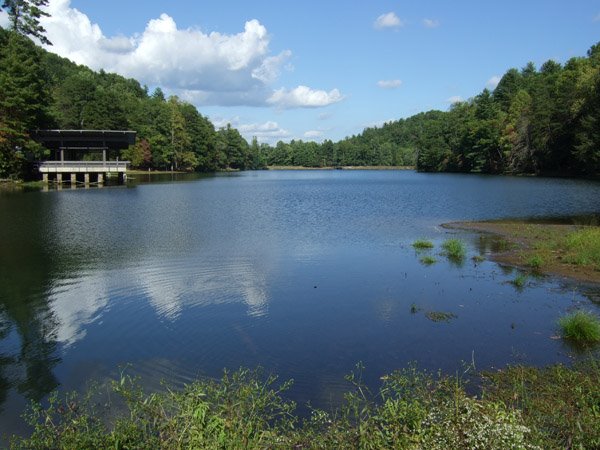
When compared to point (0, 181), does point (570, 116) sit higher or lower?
higher

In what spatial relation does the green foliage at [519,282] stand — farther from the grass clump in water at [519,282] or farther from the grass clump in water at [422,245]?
the grass clump in water at [422,245]

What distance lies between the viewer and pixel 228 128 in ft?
500

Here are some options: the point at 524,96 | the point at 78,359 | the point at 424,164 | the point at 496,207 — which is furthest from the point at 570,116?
the point at 78,359

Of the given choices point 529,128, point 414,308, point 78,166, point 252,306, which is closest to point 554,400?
point 414,308

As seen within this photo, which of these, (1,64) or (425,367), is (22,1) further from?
(425,367)

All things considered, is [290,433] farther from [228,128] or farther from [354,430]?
[228,128]

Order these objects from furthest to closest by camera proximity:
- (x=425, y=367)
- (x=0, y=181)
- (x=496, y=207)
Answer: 1. (x=0, y=181)
2. (x=496, y=207)
3. (x=425, y=367)

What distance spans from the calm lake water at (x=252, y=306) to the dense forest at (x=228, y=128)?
3315cm

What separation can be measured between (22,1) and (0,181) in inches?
907

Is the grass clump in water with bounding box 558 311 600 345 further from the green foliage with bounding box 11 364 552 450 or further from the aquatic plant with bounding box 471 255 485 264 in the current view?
the aquatic plant with bounding box 471 255 485 264

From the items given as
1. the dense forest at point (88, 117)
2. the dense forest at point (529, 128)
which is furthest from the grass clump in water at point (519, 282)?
the dense forest at point (529, 128)

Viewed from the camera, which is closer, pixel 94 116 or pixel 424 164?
pixel 94 116

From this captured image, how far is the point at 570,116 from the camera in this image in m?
75.7

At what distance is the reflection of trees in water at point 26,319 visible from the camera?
8.59 meters
